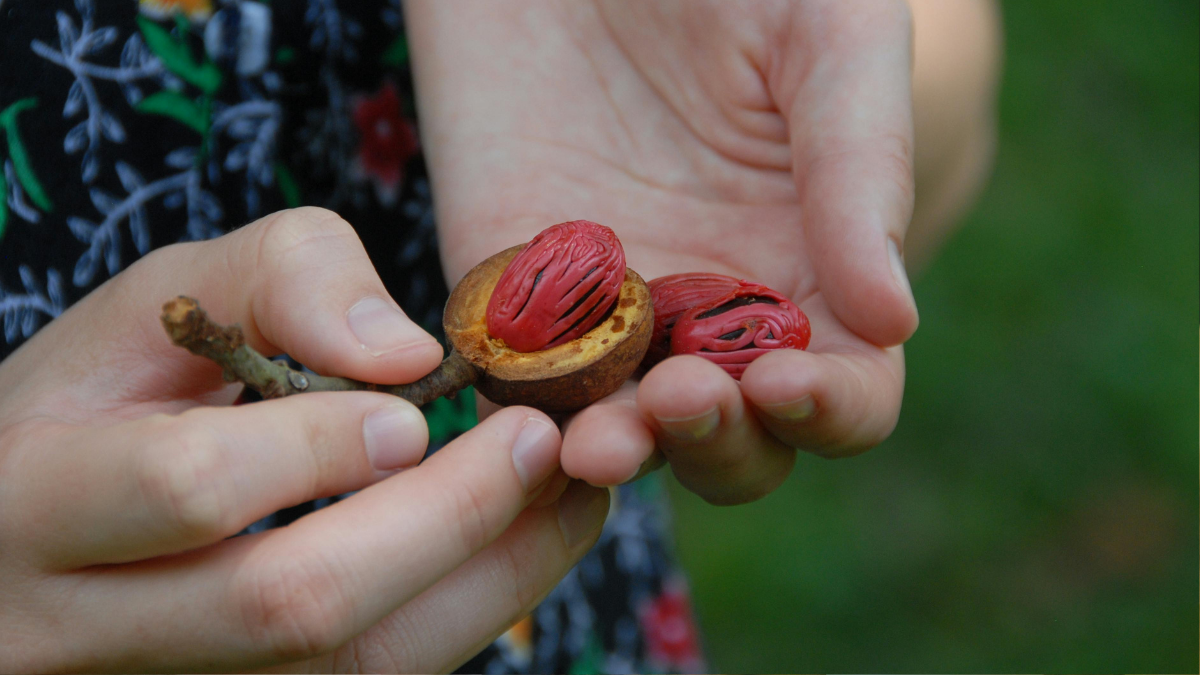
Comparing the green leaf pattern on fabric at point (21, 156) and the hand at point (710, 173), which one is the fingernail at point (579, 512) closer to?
the hand at point (710, 173)

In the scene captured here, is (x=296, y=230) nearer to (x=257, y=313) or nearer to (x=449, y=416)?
(x=257, y=313)

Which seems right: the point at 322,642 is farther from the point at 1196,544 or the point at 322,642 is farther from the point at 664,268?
the point at 1196,544

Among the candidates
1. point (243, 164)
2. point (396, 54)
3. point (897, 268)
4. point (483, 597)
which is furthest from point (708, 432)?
point (396, 54)

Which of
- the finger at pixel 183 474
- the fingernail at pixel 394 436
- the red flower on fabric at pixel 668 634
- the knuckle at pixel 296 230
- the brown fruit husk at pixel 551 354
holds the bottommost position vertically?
the red flower on fabric at pixel 668 634

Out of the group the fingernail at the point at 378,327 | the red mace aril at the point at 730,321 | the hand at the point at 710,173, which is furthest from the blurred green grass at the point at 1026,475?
the fingernail at the point at 378,327

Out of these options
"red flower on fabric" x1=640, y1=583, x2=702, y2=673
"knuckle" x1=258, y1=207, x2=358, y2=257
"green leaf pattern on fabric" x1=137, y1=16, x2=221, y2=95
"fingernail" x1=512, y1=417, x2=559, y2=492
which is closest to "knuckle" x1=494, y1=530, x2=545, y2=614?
"fingernail" x1=512, y1=417, x2=559, y2=492

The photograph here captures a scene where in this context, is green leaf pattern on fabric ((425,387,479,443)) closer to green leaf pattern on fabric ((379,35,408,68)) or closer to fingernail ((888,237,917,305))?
green leaf pattern on fabric ((379,35,408,68))

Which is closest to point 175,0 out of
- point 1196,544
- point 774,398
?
point 774,398

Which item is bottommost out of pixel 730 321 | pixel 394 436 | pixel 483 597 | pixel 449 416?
pixel 449 416
